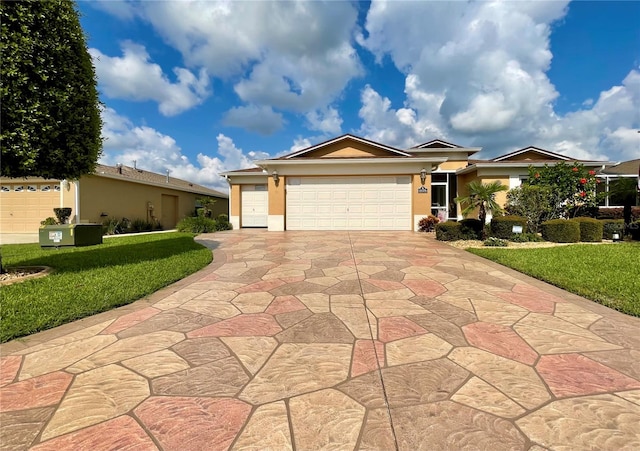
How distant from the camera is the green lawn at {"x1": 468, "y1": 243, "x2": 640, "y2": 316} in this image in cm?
391

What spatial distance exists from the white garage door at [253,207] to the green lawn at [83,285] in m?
8.70

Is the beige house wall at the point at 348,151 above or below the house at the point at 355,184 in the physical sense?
above

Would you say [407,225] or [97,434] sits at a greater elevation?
[407,225]

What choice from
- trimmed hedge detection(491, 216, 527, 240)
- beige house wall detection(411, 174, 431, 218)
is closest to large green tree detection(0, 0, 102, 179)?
trimmed hedge detection(491, 216, 527, 240)

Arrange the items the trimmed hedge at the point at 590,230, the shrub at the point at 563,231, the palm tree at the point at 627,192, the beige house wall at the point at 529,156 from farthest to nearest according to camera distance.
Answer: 1. the beige house wall at the point at 529,156
2. the palm tree at the point at 627,192
3. the trimmed hedge at the point at 590,230
4. the shrub at the point at 563,231

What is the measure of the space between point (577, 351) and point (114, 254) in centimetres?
885

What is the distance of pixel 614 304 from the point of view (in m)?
3.62

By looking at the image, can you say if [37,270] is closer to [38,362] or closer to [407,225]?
[38,362]

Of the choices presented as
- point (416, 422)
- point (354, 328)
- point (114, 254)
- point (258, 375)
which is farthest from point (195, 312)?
point (114, 254)

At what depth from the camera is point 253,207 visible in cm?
1582

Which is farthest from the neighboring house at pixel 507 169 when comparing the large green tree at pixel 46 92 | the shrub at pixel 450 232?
the large green tree at pixel 46 92

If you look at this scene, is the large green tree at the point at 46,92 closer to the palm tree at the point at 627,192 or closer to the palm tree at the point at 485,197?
the palm tree at the point at 485,197

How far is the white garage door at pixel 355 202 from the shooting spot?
1319 cm

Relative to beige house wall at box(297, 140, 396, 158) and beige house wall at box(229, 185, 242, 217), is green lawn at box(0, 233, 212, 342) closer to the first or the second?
beige house wall at box(229, 185, 242, 217)
